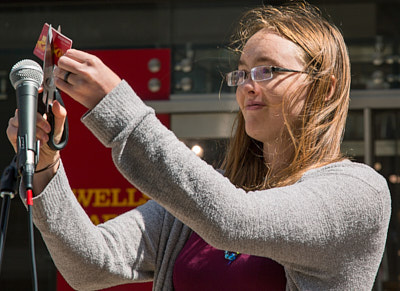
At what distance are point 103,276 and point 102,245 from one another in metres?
0.10

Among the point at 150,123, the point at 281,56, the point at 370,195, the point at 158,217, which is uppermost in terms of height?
the point at 281,56

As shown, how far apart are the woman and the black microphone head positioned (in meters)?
0.13

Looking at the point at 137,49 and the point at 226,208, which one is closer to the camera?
the point at 226,208

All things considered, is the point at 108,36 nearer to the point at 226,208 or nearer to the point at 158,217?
the point at 158,217

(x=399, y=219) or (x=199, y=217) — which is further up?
(x=199, y=217)

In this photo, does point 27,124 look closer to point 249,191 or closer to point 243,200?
point 243,200

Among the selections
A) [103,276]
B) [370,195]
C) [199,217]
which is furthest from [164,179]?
[103,276]

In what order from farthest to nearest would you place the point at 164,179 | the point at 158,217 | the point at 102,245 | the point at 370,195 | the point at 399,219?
1. the point at 399,219
2. the point at 158,217
3. the point at 102,245
4. the point at 370,195
5. the point at 164,179

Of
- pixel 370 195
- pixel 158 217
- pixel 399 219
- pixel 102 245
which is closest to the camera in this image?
pixel 370 195

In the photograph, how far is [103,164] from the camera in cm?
479

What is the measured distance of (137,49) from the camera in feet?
16.1

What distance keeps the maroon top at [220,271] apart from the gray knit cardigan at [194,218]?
0.06m

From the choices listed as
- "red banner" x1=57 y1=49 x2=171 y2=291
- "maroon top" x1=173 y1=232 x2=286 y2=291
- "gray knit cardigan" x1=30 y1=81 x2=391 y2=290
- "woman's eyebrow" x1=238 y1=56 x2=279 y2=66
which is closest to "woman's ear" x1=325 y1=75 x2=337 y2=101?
"woman's eyebrow" x1=238 y1=56 x2=279 y2=66

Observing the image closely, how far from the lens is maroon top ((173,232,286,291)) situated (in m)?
A: 1.79
